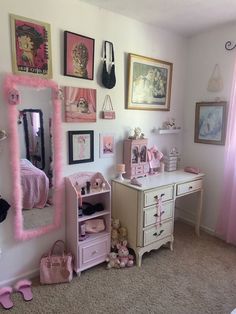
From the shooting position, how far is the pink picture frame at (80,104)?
2150 mm

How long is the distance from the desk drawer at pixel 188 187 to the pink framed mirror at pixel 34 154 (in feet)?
4.05

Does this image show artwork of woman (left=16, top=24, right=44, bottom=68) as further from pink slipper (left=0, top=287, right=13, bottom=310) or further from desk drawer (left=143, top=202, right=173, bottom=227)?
pink slipper (left=0, top=287, right=13, bottom=310)

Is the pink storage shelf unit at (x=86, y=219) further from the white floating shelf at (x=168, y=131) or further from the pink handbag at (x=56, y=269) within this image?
the white floating shelf at (x=168, y=131)

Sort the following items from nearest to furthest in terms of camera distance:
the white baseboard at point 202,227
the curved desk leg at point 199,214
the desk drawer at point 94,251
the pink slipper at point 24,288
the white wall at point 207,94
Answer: the pink slipper at point 24,288 → the desk drawer at point 94,251 → the white wall at point 207,94 → the curved desk leg at point 199,214 → the white baseboard at point 202,227

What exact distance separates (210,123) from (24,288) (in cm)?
256

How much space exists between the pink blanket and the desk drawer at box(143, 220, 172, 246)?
1.03 metres

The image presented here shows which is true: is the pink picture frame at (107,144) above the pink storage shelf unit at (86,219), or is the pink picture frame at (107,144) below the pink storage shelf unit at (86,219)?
above

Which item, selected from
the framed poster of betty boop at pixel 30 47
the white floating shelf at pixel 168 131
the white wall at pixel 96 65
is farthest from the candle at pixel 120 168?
the framed poster of betty boop at pixel 30 47

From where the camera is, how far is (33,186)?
81.9 inches

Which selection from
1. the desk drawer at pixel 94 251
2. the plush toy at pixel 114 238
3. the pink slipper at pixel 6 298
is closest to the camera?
the pink slipper at pixel 6 298

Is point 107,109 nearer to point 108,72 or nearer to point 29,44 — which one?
point 108,72

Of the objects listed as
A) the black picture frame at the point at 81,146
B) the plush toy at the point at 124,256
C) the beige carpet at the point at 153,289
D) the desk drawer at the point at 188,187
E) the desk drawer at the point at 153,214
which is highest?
the black picture frame at the point at 81,146

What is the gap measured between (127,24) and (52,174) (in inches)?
65.9

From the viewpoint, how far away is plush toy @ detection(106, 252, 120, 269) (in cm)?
231
